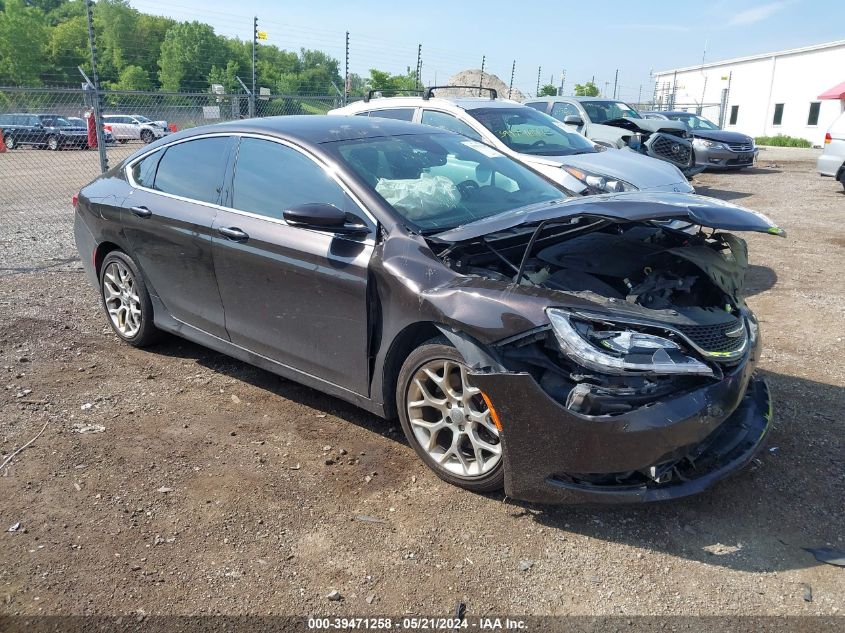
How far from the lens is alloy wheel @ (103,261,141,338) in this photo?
5.08 meters

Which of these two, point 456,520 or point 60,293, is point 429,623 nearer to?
point 456,520

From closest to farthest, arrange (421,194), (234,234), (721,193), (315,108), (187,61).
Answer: (421,194) < (234,234) < (721,193) < (315,108) < (187,61)

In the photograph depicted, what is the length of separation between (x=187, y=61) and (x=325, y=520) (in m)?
39.5

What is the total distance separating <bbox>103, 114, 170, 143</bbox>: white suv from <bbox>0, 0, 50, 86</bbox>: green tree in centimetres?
1569

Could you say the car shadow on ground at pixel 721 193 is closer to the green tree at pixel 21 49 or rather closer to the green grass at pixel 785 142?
the green grass at pixel 785 142

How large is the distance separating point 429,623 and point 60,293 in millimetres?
5516

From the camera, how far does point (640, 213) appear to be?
302cm

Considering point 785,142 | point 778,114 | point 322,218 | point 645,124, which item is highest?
point 778,114

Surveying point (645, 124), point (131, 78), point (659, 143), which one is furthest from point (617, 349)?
point (131, 78)

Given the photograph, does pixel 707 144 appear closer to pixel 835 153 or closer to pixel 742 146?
pixel 742 146

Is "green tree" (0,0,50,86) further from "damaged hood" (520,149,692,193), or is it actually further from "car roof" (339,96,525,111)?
"damaged hood" (520,149,692,193)

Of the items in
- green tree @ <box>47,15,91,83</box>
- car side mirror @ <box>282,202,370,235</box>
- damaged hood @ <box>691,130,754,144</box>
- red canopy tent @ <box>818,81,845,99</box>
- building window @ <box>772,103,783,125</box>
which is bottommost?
car side mirror @ <box>282,202,370,235</box>

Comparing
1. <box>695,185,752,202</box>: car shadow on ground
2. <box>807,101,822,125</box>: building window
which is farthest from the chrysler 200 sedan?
<box>807,101,822,125</box>: building window

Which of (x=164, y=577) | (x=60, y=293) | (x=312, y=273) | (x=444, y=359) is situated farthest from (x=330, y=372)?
(x=60, y=293)
